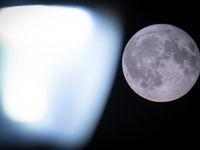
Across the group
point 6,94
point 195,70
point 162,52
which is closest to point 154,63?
point 162,52

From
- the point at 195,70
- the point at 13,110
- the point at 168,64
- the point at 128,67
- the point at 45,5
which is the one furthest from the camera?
the point at 13,110

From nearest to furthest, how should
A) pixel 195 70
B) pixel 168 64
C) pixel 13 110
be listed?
pixel 168 64
pixel 195 70
pixel 13 110

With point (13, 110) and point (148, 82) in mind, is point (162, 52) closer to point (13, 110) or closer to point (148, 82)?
point (148, 82)

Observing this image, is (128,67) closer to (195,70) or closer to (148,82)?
(148,82)

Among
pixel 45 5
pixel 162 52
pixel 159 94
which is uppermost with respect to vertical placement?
pixel 45 5

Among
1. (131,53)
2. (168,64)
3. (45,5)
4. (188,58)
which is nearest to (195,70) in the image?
(188,58)

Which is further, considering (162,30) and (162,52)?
(162,30)

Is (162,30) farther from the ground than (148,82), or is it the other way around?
(162,30)
